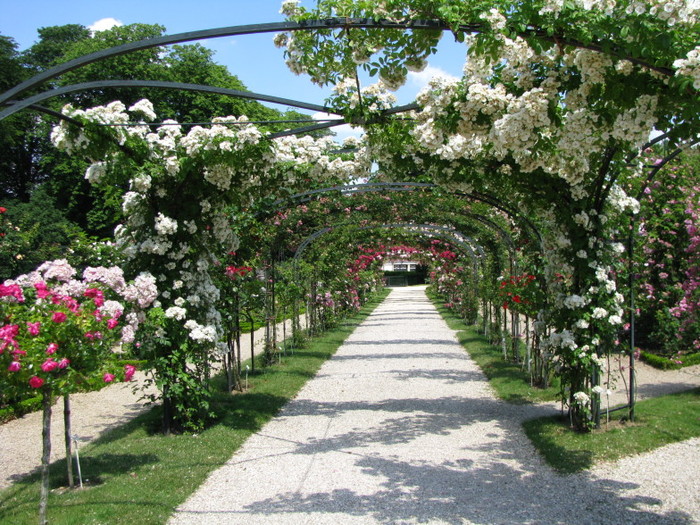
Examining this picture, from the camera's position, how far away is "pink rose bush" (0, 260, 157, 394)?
3570 mm

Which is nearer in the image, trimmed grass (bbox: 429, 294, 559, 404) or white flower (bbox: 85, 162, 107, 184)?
white flower (bbox: 85, 162, 107, 184)

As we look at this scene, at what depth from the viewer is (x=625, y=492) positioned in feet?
14.0

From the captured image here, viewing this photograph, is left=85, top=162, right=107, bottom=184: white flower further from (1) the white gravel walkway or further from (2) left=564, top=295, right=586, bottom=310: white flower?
(2) left=564, top=295, right=586, bottom=310: white flower

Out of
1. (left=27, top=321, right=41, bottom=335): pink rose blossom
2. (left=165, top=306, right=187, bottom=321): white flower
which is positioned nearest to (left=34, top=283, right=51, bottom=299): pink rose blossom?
(left=27, top=321, right=41, bottom=335): pink rose blossom

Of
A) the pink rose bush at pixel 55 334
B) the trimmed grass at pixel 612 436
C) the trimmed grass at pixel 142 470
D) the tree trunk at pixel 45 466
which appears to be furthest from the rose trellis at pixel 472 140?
the tree trunk at pixel 45 466

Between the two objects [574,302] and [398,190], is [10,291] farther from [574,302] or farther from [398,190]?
[398,190]

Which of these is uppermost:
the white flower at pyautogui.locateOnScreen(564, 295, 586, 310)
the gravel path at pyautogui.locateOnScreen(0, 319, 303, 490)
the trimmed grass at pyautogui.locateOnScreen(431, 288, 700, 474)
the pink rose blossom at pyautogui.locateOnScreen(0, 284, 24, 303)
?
the pink rose blossom at pyautogui.locateOnScreen(0, 284, 24, 303)

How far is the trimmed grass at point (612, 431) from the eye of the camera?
511 cm

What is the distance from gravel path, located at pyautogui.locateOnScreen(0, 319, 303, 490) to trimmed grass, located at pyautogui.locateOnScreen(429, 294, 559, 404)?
4.63 m

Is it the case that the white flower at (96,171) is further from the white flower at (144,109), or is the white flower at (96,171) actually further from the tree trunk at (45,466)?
the tree trunk at (45,466)

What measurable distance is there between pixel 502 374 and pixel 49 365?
7175mm

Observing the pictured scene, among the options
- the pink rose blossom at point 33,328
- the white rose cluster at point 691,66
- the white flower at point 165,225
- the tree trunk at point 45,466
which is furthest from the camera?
the white flower at point 165,225

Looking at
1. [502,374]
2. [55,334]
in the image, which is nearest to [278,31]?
[55,334]

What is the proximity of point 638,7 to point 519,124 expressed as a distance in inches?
35.6
